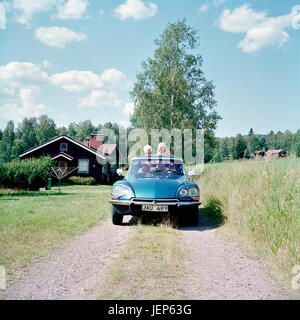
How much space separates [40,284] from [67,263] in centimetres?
69

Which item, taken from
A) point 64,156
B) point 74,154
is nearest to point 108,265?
point 64,156

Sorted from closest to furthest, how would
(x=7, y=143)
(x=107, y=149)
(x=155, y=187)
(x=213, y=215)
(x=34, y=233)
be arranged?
1. (x=34, y=233)
2. (x=155, y=187)
3. (x=213, y=215)
4. (x=107, y=149)
5. (x=7, y=143)

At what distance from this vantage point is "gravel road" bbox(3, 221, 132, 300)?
261 cm

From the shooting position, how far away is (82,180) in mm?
28391

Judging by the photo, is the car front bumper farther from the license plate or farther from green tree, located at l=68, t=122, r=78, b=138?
green tree, located at l=68, t=122, r=78, b=138

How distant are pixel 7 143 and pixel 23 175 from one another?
50746mm

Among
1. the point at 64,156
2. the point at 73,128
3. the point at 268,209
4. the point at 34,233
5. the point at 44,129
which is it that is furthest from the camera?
the point at 73,128

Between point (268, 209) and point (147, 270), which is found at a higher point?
point (268, 209)

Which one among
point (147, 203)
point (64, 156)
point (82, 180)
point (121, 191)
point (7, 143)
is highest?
point (7, 143)

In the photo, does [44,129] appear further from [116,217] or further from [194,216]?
[194,216]

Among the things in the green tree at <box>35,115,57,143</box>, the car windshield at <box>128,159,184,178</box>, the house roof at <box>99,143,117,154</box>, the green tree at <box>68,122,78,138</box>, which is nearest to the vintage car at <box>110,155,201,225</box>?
the car windshield at <box>128,159,184,178</box>

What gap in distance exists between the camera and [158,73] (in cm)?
2309
